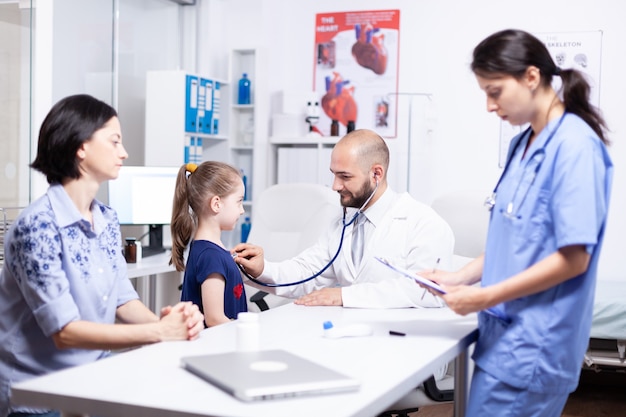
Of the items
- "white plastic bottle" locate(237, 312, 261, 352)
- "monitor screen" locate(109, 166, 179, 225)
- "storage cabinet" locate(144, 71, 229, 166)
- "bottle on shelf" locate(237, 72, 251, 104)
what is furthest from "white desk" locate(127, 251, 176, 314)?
"white plastic bottle" locate(237, 312, 261, 352)

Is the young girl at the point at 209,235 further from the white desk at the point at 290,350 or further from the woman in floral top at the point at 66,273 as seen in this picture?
the woman in floral top at the point at 66,273

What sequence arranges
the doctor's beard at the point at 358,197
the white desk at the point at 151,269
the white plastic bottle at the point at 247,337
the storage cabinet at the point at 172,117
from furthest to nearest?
the storage cabinet at the point at 172,117 < the white desk at the point at 151,269 < the doctor's beard at the point at 358,197 < the white plastic bottle at the point at 247,337

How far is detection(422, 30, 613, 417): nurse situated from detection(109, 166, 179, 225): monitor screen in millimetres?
2619

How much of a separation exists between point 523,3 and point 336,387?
4.15m

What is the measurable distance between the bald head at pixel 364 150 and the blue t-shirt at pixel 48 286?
41.7 inches

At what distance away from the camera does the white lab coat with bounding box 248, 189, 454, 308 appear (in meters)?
2.30

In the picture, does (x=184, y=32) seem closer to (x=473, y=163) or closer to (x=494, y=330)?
(x=473, y=163)

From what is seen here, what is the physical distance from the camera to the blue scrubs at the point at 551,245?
1607 mm

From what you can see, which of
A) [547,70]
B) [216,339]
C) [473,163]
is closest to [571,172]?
[547,70]

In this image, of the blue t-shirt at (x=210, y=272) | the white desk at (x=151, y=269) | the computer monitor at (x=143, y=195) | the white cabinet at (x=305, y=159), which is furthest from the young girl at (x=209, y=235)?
the white cabinet at (x=305, y=159)

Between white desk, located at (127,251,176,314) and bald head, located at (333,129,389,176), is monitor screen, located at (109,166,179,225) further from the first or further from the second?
bald head, located at (333,129,389,176)

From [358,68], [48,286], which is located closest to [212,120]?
[358,68]

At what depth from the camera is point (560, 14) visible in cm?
488

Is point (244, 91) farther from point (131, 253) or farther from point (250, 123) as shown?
point (131, 253)
